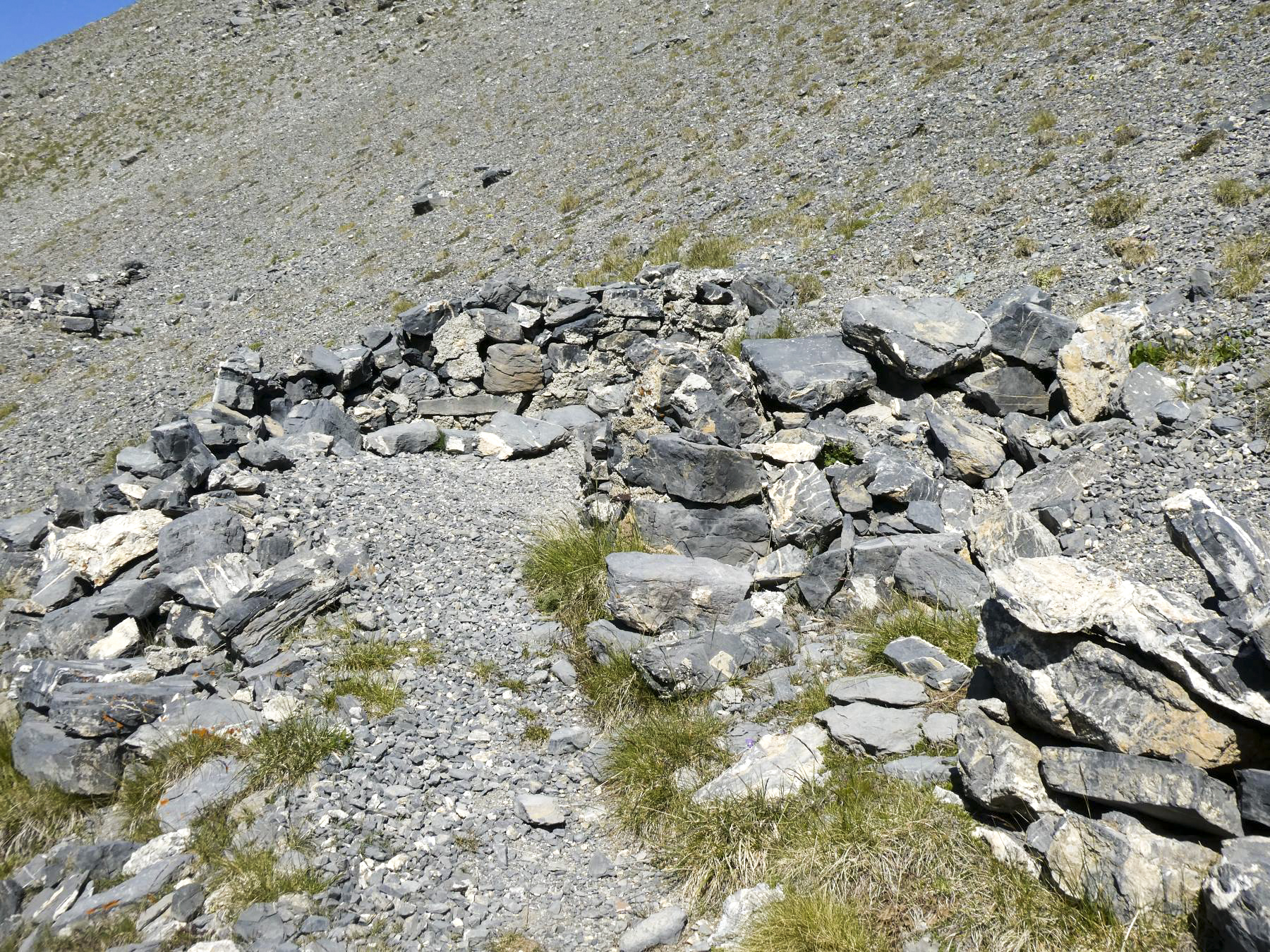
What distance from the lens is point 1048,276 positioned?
10914 mm

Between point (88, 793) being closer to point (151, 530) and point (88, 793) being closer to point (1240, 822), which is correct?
point (151, 530)

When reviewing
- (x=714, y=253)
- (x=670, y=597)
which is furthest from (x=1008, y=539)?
(x=714, y=253)

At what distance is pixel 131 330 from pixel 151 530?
698 inches

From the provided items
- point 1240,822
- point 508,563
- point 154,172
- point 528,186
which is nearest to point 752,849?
point 1240,822

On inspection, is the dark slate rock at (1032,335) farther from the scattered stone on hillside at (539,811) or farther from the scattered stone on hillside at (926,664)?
the scattered stone on hillside at (539,811)

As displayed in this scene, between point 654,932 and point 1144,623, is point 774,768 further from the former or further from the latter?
point 1144,623

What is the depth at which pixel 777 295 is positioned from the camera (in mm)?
12711

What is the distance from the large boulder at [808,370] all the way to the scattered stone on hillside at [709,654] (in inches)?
137

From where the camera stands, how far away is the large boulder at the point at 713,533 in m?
7.84

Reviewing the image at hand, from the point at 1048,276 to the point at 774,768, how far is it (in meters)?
9.04

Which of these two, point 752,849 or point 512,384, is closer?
point 752,849

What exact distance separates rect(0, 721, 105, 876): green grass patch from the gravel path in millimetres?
1867

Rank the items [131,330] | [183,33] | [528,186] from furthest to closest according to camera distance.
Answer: [183,33], [528,186], [131,330]

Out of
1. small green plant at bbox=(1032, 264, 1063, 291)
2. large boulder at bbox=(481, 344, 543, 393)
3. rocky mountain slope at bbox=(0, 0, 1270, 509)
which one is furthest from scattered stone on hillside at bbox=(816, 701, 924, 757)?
large boulder at bbox=(481, 344, 543, 393)
